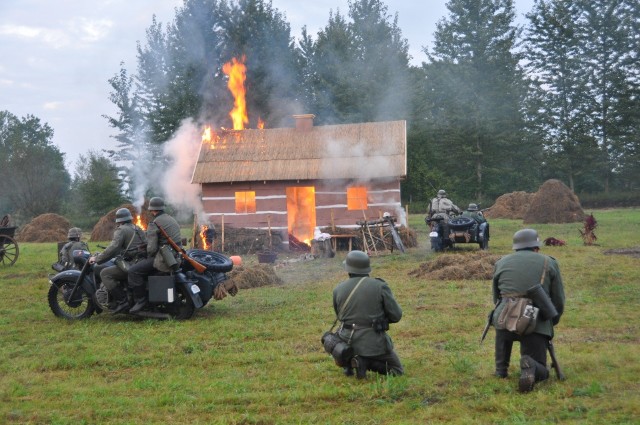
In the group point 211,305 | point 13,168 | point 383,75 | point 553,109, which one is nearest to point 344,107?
point 383,75

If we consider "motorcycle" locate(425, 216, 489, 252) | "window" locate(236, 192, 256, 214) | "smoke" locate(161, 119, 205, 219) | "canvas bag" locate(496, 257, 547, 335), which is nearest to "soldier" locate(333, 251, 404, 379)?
"canvas bag" locate(496, 257, 547, 335)

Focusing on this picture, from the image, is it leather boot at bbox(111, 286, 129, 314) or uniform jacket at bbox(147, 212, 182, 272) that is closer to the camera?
uniform jacket at bbox(147, 212, 182, 272)

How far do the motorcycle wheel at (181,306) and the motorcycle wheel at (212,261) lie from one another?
2.04 ft

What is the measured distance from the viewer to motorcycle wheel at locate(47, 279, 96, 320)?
1235cm

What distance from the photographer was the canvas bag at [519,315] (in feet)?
23.4

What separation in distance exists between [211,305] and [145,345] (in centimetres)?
393

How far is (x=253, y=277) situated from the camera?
16.9 m

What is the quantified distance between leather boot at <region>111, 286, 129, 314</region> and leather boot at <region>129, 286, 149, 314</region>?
5.7 inches

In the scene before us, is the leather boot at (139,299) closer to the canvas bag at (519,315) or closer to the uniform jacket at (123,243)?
the uniform jacket at (123,243)

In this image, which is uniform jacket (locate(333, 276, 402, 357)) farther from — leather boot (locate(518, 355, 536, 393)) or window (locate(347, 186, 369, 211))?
window (locate(347, 186, 369, 211))

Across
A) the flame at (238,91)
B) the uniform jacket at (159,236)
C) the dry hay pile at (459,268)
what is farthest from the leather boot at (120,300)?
the flame at (238,91)

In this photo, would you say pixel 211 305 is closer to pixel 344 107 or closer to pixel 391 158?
pixel 391 158

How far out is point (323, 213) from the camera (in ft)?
96.8

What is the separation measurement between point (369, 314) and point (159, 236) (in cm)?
A: 539
